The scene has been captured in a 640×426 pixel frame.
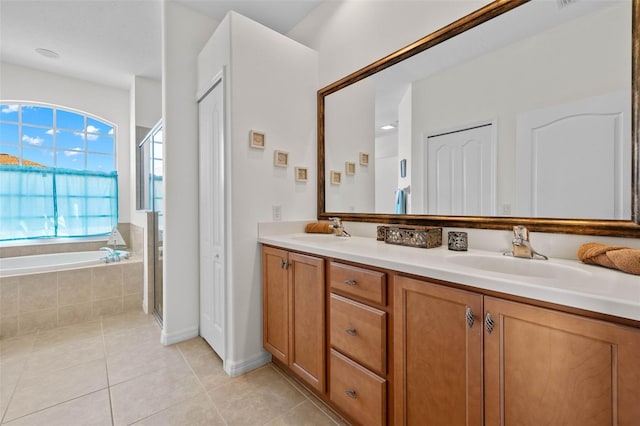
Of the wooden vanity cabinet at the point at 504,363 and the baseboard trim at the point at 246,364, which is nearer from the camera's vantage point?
the wooden vanity cabinet at the point at 504,363

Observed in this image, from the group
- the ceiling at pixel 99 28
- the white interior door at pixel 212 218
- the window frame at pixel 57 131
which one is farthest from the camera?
the window frame at pixel 57 131

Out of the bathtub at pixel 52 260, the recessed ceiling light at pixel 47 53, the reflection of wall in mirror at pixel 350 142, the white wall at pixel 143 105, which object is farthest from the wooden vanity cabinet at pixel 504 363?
the recessed ceiling light at pixel 47 53

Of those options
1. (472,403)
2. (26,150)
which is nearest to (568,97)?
(472,403)

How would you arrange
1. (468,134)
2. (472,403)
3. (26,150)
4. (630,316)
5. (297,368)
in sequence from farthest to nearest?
(26,150)
(297,368)
(468,134)
(472,403)
(630,316)

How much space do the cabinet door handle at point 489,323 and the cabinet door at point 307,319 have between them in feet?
2.60

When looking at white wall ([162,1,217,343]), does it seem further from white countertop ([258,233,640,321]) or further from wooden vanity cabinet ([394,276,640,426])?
wooden vanity cabinet ([394,276,640,426])

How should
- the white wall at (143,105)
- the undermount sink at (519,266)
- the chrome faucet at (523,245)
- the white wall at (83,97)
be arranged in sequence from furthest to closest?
the white wall at (143,105), the white wall at (83,97), the chrome faucet at (523,245), the undermount sink at (519,266)

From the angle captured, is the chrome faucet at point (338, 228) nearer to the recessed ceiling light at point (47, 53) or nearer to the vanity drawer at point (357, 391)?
the vanity drawer at point (357, 391)

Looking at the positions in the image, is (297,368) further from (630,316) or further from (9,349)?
(9,349)

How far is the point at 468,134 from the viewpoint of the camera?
1447 millimetres

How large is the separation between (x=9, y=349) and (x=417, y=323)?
313cm

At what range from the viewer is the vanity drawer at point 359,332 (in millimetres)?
1168

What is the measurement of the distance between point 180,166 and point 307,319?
1661 millimetres

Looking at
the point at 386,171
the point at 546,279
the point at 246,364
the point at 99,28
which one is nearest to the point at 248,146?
the point at 386,171
